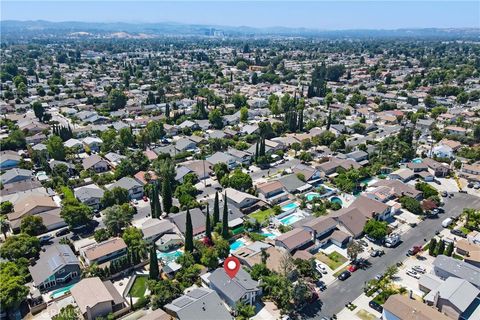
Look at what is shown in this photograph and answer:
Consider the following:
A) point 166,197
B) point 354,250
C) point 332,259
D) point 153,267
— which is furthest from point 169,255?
point 354,250

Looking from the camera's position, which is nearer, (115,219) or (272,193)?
(115,219)

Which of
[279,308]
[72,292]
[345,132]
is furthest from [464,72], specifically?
[72,292]

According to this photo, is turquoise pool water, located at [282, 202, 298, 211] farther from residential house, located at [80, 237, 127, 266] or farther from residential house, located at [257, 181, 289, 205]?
residential house, located at [80, 237, 127, 266]

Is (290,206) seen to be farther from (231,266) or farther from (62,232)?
(62,232)

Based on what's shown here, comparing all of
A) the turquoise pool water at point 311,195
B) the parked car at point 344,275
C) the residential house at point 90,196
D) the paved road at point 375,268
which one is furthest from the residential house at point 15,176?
the parked car at point 344,275

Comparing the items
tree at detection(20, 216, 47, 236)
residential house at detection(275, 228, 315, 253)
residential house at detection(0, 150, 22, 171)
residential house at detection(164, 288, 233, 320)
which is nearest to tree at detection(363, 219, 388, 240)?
residential house at detection(275, 228, 315, 253)

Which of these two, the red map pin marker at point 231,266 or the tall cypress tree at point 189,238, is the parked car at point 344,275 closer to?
the red map pin marker at point 231,266
